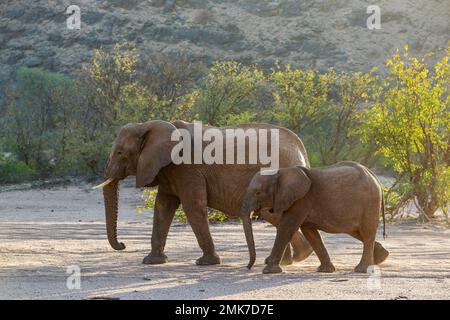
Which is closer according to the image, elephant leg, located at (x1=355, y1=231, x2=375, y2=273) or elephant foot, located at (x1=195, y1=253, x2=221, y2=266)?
elephant leg, located at (x1=355, y1=231, x2=375, y2=273)

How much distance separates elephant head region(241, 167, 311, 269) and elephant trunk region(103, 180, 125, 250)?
1.98 meters

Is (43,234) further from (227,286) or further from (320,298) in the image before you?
(320,298)

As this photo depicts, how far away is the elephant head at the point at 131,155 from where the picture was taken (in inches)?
416

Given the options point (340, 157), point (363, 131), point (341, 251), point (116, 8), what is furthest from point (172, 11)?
point (341, 251)

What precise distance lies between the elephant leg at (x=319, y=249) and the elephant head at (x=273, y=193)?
582mm

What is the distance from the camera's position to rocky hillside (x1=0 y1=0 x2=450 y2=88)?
49.9 meters

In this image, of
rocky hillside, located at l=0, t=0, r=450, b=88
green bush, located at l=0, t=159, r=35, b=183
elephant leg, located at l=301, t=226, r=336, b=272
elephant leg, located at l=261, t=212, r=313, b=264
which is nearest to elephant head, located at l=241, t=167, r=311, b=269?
elephant leg, located at l=301, t=226, r=336, b=272

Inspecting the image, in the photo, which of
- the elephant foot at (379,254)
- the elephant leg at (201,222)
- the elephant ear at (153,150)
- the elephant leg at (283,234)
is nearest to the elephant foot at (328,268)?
the elephant leg at (283,234)

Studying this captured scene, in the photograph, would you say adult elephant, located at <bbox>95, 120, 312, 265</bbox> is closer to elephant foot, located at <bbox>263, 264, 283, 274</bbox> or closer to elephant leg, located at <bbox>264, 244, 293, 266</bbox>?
elephant leg, located at <bbox>264, 244, 293, 266</bbox>

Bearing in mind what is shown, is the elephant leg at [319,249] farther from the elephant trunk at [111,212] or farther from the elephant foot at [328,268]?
the elephant trunk at [111,212]

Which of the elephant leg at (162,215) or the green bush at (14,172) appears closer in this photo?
the elephant leg at (162,215)

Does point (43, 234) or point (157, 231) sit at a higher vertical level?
point (157, 231)

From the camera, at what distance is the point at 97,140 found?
88.7 ft
